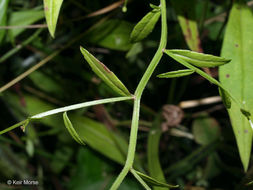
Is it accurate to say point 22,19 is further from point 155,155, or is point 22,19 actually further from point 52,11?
point 155,155

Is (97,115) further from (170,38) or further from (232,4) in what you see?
(232,4)

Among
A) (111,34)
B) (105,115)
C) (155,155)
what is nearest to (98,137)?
(105,115)

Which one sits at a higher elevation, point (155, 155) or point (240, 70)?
point (240, 70)

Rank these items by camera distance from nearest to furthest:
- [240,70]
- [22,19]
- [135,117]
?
1. [135,117]
2. [240,70]
3. [22,19]

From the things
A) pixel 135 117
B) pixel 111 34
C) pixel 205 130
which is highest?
pixel 111 34

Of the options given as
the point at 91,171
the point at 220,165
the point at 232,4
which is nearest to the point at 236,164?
the point at 220,165

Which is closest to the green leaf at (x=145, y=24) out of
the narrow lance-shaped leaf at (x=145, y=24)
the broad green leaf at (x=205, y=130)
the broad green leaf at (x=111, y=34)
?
the narrow lance-shaped leaf at (x=145, y=24)
